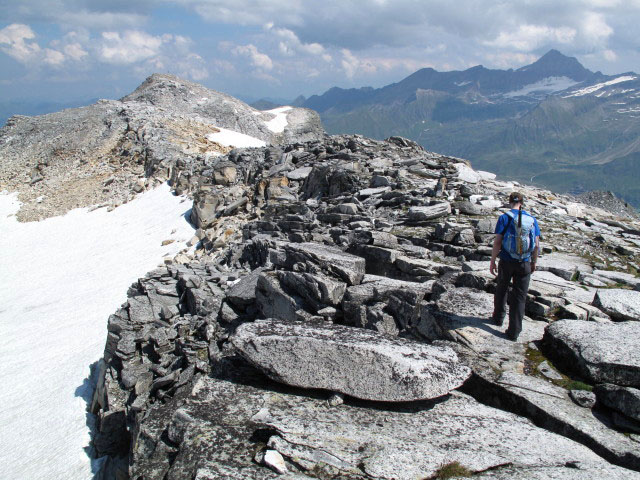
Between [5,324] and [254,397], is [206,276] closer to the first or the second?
[254,397]

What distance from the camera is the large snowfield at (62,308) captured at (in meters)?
14.9

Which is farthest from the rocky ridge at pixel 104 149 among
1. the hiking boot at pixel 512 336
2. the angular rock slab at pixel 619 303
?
the angular rock slab at pixel 619 303

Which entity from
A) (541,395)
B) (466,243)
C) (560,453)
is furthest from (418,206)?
(560,453)

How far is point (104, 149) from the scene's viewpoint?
55.7 m

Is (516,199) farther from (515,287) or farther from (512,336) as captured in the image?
(512,336)

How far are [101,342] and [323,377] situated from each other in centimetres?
1661

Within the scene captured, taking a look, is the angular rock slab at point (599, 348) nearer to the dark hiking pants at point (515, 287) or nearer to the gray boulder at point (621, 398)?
the gray boulder at point (621, 398)

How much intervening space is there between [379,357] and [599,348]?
4239mm

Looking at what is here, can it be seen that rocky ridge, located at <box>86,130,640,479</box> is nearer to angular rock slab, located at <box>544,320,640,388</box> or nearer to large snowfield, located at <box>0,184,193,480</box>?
angular rock slab, located at <box>544,320,640,388</box>

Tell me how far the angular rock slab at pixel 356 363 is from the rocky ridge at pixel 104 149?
1449 inches

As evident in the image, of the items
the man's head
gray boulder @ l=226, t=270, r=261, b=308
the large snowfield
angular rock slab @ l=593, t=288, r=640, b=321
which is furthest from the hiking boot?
the large snowfield

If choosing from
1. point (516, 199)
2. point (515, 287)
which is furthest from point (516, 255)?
point (516, 199)

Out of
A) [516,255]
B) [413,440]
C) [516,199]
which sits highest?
[516,199]

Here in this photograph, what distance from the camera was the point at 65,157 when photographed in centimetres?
5697
